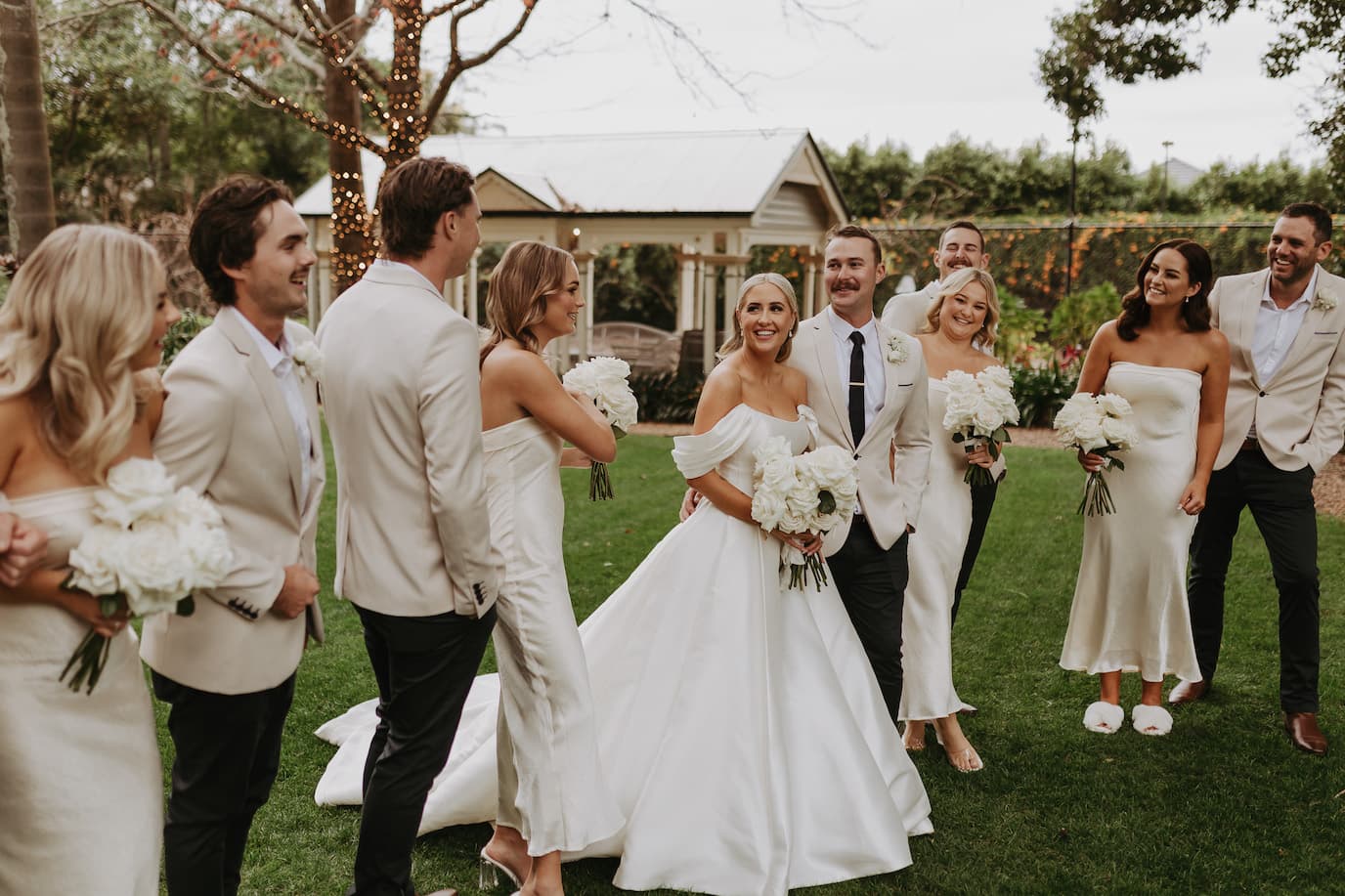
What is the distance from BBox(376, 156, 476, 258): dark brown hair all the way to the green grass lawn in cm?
219

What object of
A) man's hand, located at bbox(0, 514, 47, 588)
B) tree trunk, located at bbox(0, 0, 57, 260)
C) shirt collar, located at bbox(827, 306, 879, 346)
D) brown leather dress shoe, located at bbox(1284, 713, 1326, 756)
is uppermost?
tree trunk, located at bbox(0, 0, 57, 260)

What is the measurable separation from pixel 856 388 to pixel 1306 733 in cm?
272

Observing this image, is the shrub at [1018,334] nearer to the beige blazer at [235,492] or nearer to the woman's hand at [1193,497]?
the woman's hand at [1193,497]

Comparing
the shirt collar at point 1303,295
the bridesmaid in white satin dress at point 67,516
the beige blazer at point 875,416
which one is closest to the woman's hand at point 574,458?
the beige blazer at point 875,416

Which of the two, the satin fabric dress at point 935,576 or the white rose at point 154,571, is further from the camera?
the satin fabric dress at point 935,576

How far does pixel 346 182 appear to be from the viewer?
37.8ft

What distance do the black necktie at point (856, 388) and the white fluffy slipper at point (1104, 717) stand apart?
200 centimetres

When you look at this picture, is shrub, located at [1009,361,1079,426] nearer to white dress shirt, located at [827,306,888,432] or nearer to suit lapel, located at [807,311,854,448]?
white dress shirt, located at [827,306,888,432]

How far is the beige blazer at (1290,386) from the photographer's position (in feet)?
16.8

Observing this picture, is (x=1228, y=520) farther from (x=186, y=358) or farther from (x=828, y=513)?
(x=186, y=358)

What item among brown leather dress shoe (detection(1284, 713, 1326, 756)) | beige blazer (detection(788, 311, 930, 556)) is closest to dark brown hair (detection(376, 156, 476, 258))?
beige blazer (detection(788, 311, 930, 556))

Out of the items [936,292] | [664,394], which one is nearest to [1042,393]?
[664,394]

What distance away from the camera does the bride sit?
3.79 m

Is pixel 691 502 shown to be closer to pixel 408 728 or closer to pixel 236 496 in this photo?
pixel 408 728
